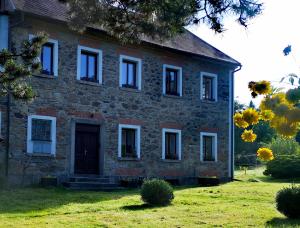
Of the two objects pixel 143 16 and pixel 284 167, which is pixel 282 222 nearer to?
pixel 143 16

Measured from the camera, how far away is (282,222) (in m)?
11.6

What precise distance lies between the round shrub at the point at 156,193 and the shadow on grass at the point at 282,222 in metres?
3.23

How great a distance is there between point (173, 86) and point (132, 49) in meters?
2.93

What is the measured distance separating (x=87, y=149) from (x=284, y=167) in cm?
1207

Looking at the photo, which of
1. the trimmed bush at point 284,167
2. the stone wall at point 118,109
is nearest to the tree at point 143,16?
the stone wall at point 118,109

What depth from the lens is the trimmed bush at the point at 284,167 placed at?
28.5 m

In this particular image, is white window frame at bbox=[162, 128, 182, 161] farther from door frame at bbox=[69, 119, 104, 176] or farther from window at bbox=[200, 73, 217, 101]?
door frame at bbox=[69, 119, 104, 176]

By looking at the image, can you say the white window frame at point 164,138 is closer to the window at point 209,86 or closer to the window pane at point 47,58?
the window at point 209,86

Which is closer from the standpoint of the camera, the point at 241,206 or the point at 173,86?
the point at 241,206

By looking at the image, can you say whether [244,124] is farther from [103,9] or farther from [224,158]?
[224,158]

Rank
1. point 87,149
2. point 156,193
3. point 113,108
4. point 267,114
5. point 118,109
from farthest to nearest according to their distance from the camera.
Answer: point 118,109 < point 113,108 < point 87,149 < point 156,193 < point 267,114

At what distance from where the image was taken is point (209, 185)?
2327 cm

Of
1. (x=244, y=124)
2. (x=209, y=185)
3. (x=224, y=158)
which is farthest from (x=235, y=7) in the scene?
(x=224, y=158)

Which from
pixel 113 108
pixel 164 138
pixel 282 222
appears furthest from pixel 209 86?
pixel 282 222
